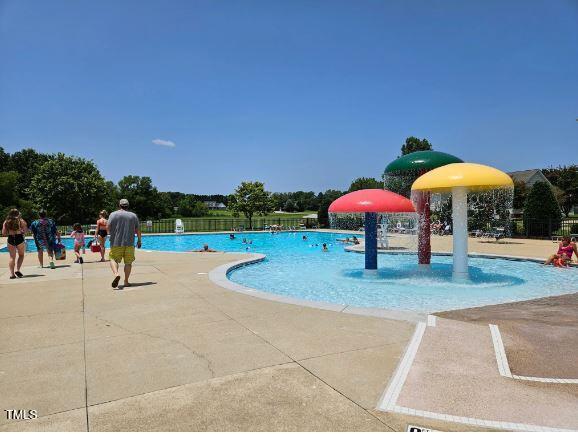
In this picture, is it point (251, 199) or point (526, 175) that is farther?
point (526, 175)

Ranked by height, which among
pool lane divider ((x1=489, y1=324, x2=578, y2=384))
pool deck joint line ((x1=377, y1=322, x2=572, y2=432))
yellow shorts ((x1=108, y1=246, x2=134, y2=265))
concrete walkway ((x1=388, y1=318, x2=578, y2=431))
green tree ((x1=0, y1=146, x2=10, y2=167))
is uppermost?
green tree ((x1=0, y1=146, x2=10, y2=167))

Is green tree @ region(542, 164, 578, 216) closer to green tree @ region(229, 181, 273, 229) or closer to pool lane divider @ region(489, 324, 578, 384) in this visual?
green tree @ region(229, 181, 273, 229)

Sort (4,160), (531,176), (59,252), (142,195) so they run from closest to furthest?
(59,252)
(531,176)
(4,160)
(142,195)

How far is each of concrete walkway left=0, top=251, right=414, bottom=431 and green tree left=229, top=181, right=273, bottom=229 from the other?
120 feet

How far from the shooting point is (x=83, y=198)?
48.6 meters

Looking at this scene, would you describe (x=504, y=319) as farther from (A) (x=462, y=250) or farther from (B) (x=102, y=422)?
(B) (x=102, y=422)

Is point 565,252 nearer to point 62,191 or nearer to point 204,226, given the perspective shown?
point 204,226

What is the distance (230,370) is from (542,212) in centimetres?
2789

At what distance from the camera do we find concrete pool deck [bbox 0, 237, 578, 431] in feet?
9.64

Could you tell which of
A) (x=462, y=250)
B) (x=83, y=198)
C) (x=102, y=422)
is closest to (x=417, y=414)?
(x=102, y=422)

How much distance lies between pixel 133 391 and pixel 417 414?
244cm

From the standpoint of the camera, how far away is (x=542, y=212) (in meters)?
25.4

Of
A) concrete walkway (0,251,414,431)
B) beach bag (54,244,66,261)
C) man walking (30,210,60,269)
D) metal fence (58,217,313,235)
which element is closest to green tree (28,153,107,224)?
metal fence (58,217,313,235)

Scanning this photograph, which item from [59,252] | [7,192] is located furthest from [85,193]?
[59,252]
